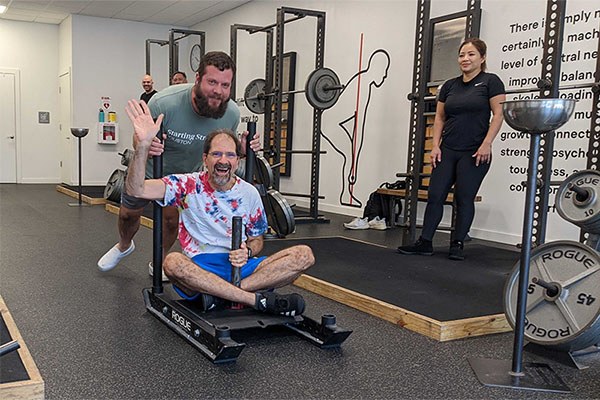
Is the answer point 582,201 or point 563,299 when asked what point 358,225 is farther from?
point 563,299

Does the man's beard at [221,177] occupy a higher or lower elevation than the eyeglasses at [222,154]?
lower

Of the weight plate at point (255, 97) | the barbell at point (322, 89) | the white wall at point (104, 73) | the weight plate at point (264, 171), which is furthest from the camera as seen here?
the white wall at point (104, 73)

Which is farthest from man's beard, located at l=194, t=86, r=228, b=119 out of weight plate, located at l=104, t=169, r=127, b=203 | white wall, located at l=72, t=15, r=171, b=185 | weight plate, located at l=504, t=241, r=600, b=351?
white wall, located at l=72, t=15, r=171, b=185

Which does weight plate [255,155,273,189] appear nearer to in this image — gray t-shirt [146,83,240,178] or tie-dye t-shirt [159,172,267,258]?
gray t-shirt [146,83,240,178]

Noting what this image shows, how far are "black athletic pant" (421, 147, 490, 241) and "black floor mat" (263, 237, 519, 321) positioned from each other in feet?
0.77

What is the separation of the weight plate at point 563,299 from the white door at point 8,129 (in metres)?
9.92

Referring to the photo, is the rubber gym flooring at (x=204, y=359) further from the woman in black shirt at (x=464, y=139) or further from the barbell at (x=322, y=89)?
the barbell at (x=322, y=89)

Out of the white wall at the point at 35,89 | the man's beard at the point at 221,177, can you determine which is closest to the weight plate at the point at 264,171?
the man's beard at the point at 221,177

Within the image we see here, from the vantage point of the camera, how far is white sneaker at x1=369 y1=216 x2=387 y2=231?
5.31 meters

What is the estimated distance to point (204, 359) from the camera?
2018mm

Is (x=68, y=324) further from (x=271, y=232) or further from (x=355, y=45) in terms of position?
(x=355, y=45)

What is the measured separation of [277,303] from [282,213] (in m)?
1.59

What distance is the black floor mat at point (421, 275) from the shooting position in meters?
2.66

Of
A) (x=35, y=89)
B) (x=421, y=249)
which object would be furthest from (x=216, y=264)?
(x=35, y=89)
